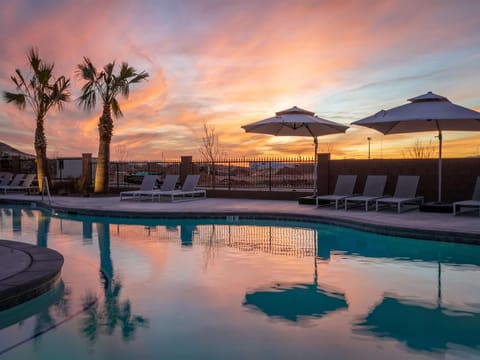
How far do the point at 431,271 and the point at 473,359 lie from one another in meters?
3.04

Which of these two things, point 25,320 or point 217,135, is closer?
point 25,320

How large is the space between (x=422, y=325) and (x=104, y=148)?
53.0 feet

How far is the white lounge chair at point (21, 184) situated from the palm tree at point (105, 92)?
4.55 m

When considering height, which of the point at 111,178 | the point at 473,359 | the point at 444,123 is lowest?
the point at 473,359

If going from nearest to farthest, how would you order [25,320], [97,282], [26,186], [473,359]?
[473,359] → [25,320] → [97,282] → [26,186]

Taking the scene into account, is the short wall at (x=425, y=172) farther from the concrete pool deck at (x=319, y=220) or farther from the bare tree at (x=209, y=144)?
the bare tree at (x=209, y=144)

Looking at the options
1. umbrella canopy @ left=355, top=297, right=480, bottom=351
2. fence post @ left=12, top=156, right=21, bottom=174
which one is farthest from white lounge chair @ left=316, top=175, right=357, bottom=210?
fence post @ left=12, top=156, right=21, bottom=174

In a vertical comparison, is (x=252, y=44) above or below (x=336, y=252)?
above

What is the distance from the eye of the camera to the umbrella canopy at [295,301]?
464 centimetres

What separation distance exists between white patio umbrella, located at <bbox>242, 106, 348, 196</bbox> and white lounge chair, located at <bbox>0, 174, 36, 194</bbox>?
Result: 12354mm

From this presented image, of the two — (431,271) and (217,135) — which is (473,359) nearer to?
(431,271)

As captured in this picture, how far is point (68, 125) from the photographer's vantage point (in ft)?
73.2

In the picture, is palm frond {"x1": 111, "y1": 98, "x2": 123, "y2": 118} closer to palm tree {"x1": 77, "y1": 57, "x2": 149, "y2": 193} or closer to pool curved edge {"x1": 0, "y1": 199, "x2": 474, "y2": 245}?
palm tree {"x1": 77, "y1": 57, "x2": 149, "y2": 193}

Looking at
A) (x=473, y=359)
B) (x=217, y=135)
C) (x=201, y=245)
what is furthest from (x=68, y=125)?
(x=473, y=359)
